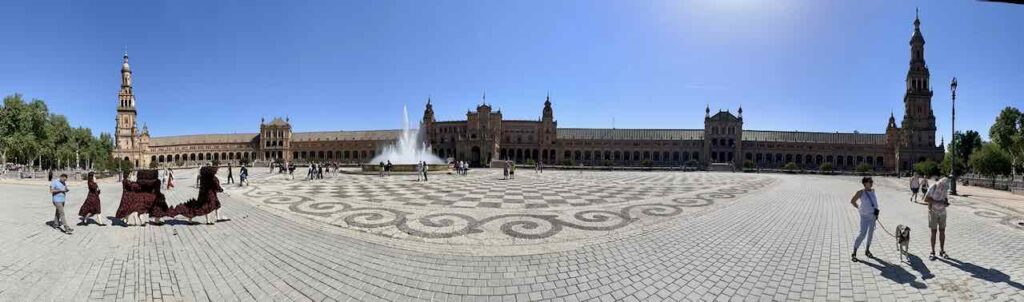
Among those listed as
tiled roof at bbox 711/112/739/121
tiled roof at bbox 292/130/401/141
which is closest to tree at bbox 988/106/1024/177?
tiled roof at bbox 711/112/739/121

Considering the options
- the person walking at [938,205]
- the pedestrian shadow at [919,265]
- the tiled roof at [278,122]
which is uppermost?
the tiled roof at [278,122]

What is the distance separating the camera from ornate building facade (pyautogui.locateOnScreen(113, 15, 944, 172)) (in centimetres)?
7381

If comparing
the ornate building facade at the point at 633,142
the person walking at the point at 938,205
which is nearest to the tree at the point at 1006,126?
the ornate building facade at the point at 633,142

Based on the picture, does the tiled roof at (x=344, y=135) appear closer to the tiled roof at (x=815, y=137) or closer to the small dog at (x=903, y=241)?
the tiled roof at (x=815, y=137)

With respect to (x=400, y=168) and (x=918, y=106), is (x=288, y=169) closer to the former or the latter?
(x=400, y=168)

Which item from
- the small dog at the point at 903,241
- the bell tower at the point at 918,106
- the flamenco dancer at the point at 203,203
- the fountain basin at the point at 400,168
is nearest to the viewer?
the small dog at the point at 903,241

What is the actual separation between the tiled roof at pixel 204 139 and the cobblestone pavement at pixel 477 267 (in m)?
112

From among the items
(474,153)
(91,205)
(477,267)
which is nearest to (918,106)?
(474,153)

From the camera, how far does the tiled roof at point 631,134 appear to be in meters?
83.9

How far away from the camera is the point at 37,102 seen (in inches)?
1874

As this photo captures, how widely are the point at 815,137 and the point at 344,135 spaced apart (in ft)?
369

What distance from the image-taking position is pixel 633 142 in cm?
8300

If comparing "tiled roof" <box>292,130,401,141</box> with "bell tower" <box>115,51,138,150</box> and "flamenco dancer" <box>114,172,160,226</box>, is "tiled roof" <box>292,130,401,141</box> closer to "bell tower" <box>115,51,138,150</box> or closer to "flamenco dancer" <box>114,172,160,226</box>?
"bell tower" <box>115,51,138,150</box>

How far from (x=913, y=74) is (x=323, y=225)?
10543 cm
